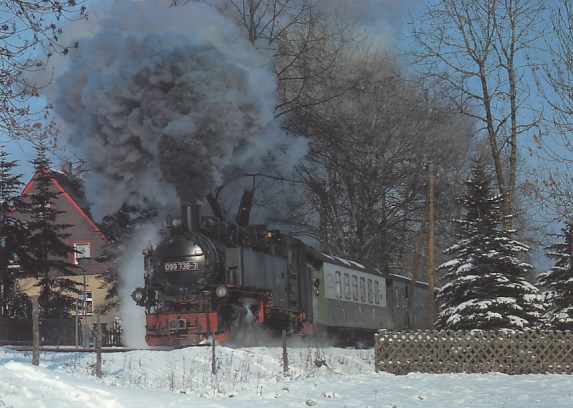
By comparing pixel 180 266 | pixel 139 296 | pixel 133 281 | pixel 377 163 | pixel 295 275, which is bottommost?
pixel 139 296

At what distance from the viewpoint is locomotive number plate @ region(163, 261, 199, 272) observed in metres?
17.7

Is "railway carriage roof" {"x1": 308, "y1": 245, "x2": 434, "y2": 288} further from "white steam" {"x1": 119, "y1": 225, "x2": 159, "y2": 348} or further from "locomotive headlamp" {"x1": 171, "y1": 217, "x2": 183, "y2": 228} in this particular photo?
"white steam" {"x1": 119, "y1": 225, "x2": 159, "y2": 348}

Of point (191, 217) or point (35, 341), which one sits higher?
point (191, 217)

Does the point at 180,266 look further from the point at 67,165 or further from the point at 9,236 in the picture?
the point at 67,165

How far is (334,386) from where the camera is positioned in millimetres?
13828

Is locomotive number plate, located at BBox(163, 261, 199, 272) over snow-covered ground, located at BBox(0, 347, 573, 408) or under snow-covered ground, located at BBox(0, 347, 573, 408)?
over

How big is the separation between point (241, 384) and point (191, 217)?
540cm

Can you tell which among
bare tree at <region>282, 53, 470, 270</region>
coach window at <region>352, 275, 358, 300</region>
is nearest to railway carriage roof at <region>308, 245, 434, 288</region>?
coach window at <region>352, 275, 358, 300</region>

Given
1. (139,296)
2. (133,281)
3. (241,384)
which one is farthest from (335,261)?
(241,384)

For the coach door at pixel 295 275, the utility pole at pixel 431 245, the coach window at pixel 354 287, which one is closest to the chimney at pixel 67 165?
the coach door at pixel 295 275

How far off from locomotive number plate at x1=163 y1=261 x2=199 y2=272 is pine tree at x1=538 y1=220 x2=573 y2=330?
9.73m

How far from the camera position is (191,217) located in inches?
719

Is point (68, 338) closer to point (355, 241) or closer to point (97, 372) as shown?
point (355, 241)

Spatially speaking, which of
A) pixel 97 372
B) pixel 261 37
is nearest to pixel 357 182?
pixel 261 37
